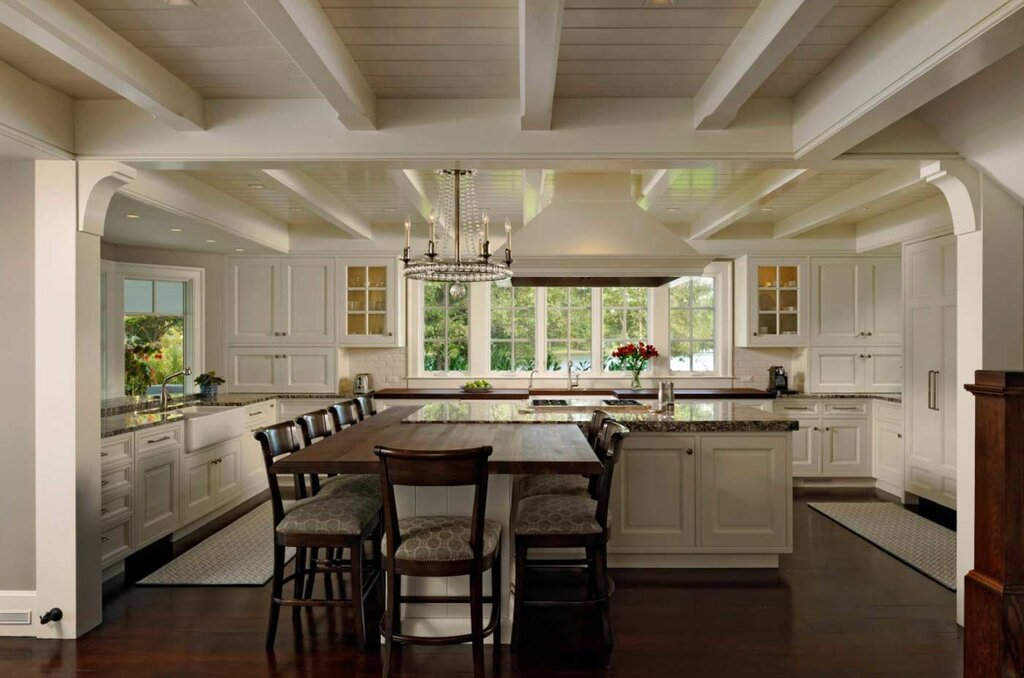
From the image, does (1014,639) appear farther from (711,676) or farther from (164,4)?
(164,4)

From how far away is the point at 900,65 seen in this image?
7.28 ft

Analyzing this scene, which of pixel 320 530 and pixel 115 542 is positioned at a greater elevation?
pixel 320 530

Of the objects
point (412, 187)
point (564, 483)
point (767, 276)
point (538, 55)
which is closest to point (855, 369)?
point (767, 276)

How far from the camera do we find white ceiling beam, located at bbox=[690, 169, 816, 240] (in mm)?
4117

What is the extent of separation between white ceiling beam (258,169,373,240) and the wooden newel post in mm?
3769

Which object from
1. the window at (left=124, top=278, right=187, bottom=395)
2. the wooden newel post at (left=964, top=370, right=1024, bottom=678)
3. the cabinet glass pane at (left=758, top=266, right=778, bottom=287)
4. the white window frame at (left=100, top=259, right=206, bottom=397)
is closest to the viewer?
the wooden newel post at (left=964, top=370, right=1024, bottom=678)

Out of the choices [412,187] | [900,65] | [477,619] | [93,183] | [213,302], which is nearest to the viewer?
[900,65]

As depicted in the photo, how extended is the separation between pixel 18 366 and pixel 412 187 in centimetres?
252

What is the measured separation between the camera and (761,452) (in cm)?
394

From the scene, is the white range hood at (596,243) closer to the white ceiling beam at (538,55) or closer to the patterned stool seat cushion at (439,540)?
the white ceiling beam at (538,55)

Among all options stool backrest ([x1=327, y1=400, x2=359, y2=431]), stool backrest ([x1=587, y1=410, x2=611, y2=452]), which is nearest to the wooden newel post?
stool backrest ([x1=587, y1=410, x2=611, y2=452])

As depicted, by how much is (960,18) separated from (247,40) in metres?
2.43

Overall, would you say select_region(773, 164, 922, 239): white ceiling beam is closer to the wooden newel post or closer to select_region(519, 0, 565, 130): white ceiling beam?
select_region(519, 0, 565, 130): white ceiling beam

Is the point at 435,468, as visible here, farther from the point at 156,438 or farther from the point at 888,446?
the point at 888,446
